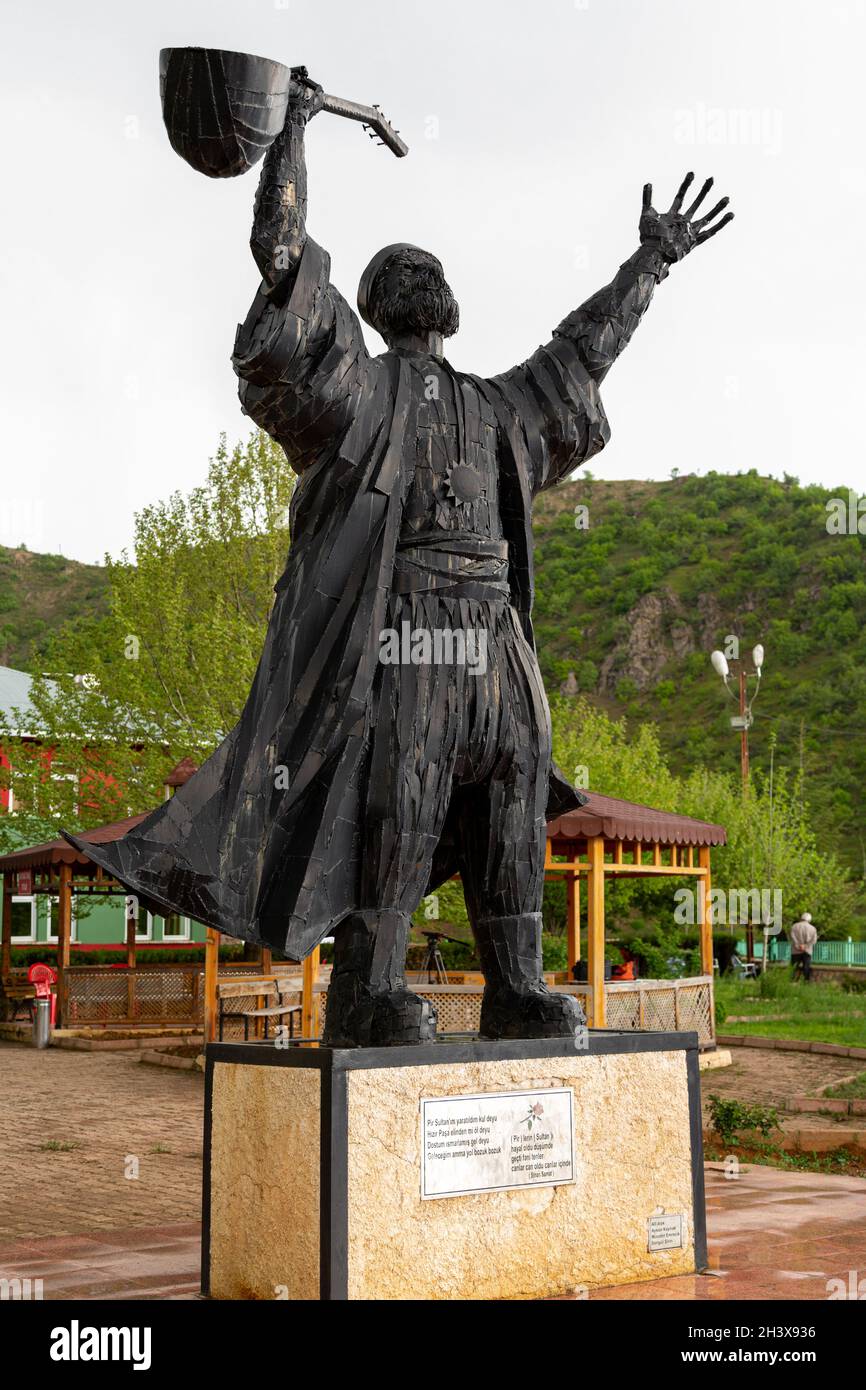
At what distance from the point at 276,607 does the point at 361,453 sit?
55cm

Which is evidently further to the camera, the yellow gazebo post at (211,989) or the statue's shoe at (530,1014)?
the yellow gazebo post at (211,989)

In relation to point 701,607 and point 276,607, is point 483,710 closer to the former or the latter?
point 276,607

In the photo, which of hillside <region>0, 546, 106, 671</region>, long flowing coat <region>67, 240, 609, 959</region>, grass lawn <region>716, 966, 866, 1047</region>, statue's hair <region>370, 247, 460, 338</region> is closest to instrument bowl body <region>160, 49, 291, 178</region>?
long flowing coat <region>67, 240, 609, 959</region>

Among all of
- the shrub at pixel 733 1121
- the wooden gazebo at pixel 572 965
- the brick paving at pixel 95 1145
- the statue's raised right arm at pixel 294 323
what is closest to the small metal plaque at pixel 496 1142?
the statue's raised right arm at pixel 294 323

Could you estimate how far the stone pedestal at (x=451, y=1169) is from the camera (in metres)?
3.72

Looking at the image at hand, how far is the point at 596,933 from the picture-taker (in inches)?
528

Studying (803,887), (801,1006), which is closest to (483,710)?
(801,1006)

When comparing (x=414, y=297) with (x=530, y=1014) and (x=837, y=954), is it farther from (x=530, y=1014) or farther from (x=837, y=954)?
(x=837, y=954)

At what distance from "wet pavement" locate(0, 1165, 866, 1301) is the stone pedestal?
0.62ft

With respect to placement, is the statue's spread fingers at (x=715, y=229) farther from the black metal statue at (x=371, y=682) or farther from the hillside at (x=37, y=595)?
the hillside at (x=37, y=595)

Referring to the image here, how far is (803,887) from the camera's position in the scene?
1117 inches

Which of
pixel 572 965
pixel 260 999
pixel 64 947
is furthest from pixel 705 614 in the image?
pixel 260 999

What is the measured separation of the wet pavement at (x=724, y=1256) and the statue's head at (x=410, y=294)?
3.05m

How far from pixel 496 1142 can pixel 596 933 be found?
9.59m
